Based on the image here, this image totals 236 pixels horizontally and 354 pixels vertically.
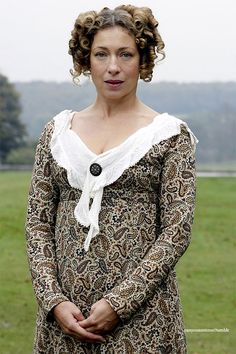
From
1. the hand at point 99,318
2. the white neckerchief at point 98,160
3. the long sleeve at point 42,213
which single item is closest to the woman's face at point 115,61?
the white neckerchief at point 98,160

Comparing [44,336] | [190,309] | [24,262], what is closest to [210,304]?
[190,309]

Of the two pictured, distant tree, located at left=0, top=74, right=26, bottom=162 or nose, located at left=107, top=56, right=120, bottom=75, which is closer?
nose, located at left=107, top=56, right=120, bottom=75

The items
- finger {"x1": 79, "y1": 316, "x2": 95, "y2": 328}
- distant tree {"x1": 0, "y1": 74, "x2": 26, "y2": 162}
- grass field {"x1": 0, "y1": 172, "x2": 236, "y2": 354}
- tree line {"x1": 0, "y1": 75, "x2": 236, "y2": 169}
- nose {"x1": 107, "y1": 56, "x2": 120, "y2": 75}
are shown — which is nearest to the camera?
finger {"x1": 79, "y1": 316, "x2": 95, "y2": 328}

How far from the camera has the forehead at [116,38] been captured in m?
3.31

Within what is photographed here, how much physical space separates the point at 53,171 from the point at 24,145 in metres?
53.8

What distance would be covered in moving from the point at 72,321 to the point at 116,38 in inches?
34.0

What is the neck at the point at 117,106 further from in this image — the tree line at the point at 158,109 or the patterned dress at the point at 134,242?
the tree line at the point at 158,109

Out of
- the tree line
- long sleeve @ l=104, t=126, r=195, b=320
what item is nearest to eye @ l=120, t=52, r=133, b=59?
long sleeve @ l=104, t=126, r=195, b=320

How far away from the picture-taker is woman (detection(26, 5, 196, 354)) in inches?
128

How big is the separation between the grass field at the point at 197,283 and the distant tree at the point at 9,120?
36990mm

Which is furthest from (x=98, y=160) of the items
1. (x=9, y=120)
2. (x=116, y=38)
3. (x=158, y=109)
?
(x=9, y=120)

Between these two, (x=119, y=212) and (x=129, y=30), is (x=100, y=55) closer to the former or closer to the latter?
(x=129, y=30)

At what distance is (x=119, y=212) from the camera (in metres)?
3.28

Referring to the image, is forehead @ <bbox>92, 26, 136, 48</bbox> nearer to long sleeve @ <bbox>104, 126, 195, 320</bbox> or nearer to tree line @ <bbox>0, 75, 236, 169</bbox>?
long sleeve @ <bbox>104, 126, 195, 320</bbox>
